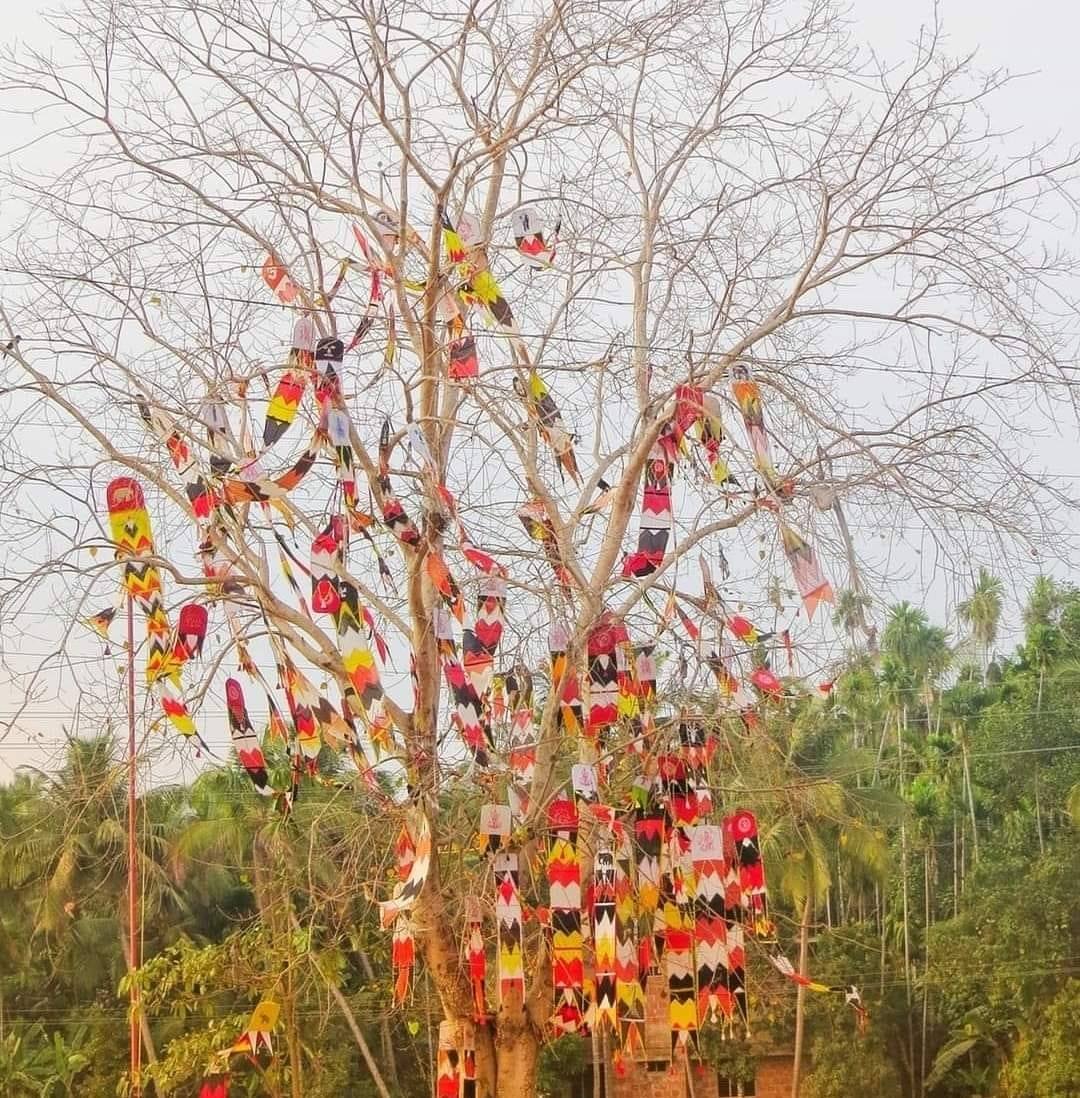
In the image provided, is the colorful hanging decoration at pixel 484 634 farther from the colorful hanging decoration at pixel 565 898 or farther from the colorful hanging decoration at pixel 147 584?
the colorful hanging decoration at pixel 147 584

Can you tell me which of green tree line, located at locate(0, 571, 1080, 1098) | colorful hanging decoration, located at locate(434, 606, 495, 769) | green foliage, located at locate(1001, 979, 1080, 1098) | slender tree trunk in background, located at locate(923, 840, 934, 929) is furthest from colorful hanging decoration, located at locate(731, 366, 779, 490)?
slender tree trunk in background, located at locate(923, 840, 934, 929)

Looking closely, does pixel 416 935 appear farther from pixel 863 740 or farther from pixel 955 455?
pixel 863 740

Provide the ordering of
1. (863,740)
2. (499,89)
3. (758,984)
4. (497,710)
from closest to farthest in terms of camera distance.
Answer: (499,89) < (497,710) < (758,984) < (863,740)

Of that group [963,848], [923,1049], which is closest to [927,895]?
[963,848]

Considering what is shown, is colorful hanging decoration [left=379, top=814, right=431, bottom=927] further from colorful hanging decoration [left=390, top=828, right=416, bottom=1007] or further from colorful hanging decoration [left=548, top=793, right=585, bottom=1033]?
colorful hanging decoration [left=548, top=793, right=585, bottom=1033]

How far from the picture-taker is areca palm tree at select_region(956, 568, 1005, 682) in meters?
6.09

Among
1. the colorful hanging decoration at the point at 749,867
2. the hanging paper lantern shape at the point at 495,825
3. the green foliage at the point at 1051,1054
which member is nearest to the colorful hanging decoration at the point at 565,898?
the hanging paper lantern shape at the point at 495,825

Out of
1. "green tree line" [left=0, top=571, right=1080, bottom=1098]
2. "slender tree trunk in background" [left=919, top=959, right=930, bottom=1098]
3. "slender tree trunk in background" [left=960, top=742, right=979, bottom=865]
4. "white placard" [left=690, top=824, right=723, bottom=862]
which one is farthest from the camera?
"slender tree trunk in background" [left=960, top=742, right=979, bottom=865]

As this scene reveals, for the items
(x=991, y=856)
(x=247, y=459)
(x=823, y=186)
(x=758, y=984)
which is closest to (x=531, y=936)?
(x=758, y=984)

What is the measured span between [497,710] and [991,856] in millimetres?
17370

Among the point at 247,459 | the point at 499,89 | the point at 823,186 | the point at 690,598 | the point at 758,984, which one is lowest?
the point at 758,984

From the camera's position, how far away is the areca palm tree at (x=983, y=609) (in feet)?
20.0

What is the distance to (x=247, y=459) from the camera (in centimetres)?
634

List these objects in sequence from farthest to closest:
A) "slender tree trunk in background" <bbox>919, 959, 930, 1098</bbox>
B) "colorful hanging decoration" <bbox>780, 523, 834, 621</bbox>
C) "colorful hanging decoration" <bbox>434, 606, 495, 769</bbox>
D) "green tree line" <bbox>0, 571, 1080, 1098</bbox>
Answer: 1. "slender tree trunk in background" <bbox>919, 959, 930, 1098</bbox>
2. "green tree line" <bbox>0, 571, 1080, 1098</bbox>
3. "colorful hanging decoration" <bbox>434, 606, 495, 769</bbox>
4. "colorful hanging decoration" <bbox>780, 523, 834, 621</bbox>
